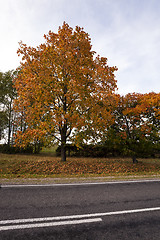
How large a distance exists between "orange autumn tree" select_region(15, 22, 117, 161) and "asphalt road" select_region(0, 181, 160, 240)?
5461 mm

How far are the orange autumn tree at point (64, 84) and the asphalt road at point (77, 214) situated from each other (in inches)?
215

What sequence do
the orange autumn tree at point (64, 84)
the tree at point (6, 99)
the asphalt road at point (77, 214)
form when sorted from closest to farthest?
1. the asphalt road at point (77, 214)
2. the orange autumn tree at point (64, 84)
3. the tree at point (6, 99)

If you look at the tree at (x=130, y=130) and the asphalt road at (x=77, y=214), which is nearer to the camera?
the asphalt road at (x=77, y=214)

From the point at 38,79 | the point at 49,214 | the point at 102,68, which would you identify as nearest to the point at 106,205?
the point at 49,214

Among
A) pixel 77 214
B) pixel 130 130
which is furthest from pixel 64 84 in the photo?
pixel 77 214

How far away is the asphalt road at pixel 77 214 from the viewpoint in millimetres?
3182

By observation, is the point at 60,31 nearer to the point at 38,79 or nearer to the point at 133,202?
the point at 38,79

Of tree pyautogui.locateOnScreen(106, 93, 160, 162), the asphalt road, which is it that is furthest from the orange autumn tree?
the asphalt road

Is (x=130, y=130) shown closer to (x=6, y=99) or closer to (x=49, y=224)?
(x=49, y=224)

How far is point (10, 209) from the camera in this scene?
4117mm

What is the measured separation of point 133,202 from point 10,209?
13.1ft

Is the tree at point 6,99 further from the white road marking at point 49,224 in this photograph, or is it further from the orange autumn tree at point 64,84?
the white road marking at point 49,224

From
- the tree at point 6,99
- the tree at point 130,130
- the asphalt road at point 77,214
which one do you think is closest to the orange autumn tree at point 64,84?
the tree at point 130,130

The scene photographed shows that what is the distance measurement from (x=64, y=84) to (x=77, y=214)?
932 centimetres
